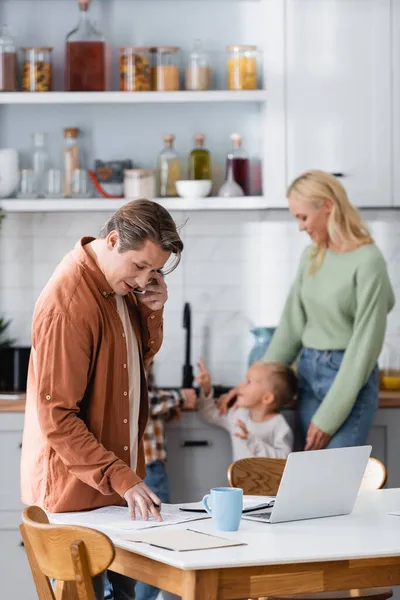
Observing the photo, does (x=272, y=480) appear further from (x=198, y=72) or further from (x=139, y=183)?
(x=198, y=72)

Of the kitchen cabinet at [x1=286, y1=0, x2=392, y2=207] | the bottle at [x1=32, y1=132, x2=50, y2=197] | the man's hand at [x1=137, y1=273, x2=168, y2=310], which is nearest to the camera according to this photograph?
the man's hand at [x1=137, y1=273, x2=168, y2=310]

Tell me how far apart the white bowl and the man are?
6.05ft

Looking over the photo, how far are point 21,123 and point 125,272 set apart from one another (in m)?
2.44

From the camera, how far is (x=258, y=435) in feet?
13.3

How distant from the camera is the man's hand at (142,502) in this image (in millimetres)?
2295

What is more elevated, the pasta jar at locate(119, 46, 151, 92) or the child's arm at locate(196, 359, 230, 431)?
the pasta jar at locate(119, 46, 151, 92)

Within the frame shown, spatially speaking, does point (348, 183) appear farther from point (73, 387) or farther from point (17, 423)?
point (73, 387)

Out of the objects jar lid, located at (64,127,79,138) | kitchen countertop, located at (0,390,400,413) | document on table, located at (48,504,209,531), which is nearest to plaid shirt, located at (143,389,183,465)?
kitchen countertop, located at (0,390,400,413)

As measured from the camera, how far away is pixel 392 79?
4316 mm

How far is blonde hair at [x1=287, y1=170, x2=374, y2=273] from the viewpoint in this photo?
12.6 feet

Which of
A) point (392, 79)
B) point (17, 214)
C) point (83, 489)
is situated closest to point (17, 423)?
point (17, 214)

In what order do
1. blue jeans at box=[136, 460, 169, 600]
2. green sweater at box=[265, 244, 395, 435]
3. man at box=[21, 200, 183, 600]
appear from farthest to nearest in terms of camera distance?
blue jeans at box=[136, 460, 169, 600], green sweater at box=[265, 244, 395, 435], man at box=[21, 200, 183, 600]

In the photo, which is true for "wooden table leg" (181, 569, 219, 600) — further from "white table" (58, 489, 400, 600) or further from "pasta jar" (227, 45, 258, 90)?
"pasta jar" (227, 45, 258, 90)

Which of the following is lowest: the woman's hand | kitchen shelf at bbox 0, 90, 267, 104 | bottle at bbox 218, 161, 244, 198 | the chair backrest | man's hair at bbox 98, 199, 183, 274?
the woman's hand
